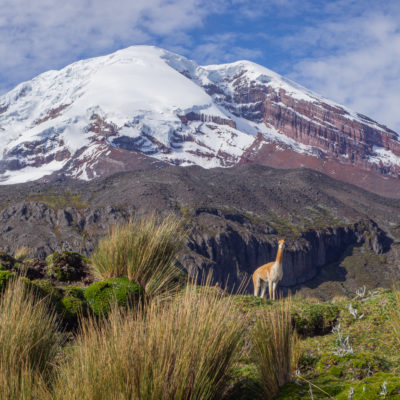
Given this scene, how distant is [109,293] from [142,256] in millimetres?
1261

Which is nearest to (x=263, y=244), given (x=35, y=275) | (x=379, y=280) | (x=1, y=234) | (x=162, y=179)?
(x=379, y=280)

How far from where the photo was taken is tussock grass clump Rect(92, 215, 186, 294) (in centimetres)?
879

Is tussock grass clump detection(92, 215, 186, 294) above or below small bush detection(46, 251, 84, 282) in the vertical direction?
above

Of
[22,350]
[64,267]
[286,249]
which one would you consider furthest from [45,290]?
[286,249]

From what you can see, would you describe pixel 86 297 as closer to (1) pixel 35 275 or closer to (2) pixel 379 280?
(1) pixel 35 275

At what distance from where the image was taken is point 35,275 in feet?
32.2

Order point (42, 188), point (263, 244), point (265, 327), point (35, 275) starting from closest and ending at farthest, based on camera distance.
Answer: point (265, 327) < point (35, 275) < point (263, 244) < point (42, 188)

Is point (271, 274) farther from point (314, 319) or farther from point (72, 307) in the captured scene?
point (72, 307)

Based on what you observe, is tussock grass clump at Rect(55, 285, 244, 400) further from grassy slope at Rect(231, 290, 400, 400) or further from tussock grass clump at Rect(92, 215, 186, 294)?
tussock grass clump at Rect(92, 215, 186, 294)

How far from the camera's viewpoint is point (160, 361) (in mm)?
3141

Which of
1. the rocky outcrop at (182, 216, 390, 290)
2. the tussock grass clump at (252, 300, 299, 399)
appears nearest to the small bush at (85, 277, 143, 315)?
the tussock grass clump at (252, 300, 299, 399)

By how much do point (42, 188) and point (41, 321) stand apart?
126180 millimetres

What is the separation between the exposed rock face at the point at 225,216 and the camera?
94413mm

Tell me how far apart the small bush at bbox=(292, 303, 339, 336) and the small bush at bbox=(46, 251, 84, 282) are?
5430mm
